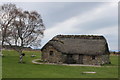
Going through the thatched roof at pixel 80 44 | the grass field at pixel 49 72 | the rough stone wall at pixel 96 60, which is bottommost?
the grass field at pixel 49 72

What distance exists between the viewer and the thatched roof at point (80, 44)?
41572 millimetres

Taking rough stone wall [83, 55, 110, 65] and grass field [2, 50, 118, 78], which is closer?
grass field [2, 50, 118, 78]

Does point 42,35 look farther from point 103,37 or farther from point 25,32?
point 103,37

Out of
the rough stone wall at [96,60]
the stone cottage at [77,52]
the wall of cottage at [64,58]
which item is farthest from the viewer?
the stone cottage at [77,52]

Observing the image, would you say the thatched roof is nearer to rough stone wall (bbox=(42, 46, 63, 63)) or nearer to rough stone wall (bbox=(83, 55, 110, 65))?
rough stone wall (bbox=(42, 46, 63, 63))

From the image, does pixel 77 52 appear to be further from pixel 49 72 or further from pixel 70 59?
pixel 49 72

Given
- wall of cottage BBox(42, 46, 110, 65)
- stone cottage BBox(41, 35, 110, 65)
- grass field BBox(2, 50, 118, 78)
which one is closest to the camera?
grass field BBox(2, 50, 118, 78)

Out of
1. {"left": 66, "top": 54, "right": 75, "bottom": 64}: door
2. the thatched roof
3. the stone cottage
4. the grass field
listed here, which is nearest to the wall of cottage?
the stone cottage

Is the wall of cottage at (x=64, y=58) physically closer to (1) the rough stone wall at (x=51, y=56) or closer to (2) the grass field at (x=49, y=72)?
(1) the rough stone wall at (x=51, y=56)

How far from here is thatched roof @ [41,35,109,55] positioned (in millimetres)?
41572

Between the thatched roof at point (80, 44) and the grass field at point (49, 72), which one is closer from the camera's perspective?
the grass field at point (49, 72)

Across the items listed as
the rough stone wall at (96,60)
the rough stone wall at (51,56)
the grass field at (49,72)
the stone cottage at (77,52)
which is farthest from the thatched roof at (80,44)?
the grass field at (49,72)

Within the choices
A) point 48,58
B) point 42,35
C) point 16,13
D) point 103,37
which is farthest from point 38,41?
point 103,37

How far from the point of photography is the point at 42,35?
136 feet
